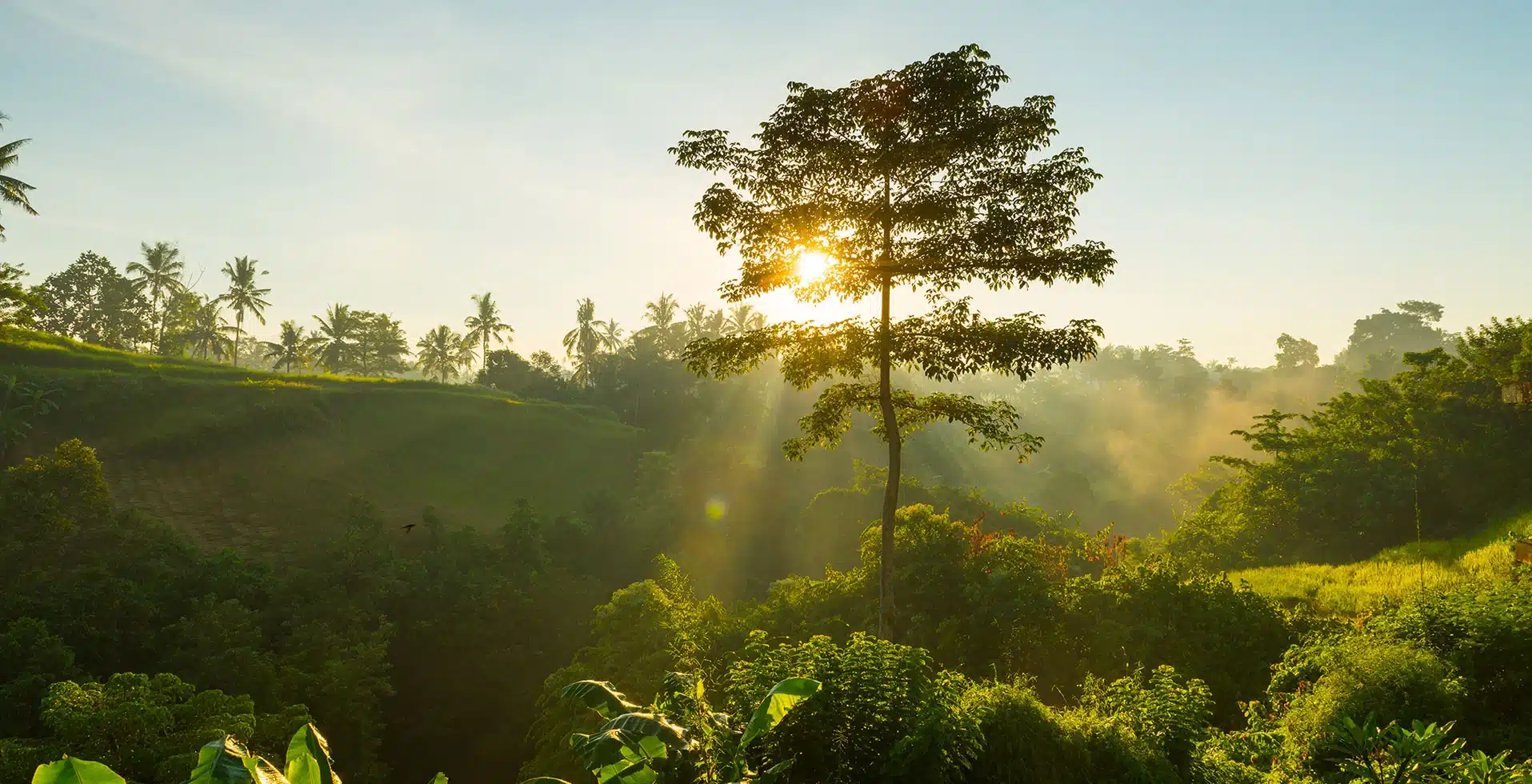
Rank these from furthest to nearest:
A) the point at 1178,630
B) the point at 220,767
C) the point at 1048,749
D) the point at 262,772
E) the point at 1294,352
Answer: the point at 1294,352 → the point at 1178,630 → the point at 1048,749 → the point at 262,772 → the point at 220,767

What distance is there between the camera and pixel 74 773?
96.3 inches

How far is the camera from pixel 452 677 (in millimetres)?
27891

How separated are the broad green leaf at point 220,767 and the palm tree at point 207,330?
91359mm

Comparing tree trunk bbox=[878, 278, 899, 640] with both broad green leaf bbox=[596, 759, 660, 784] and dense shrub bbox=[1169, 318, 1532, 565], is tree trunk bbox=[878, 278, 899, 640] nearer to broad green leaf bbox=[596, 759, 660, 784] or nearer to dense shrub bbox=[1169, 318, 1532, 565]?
broad green leaf bbox=[596, 759, 660, 784]

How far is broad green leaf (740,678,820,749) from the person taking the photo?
4445 mm

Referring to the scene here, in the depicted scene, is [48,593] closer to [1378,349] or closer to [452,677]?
[452,677]

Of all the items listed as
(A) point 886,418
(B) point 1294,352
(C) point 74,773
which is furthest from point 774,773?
→ (B) point 1294,352

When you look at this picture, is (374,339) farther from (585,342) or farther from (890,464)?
(890,464)

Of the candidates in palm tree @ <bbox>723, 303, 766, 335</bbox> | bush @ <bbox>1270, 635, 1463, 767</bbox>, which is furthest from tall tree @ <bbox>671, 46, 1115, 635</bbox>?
palm tree @ <bbox>723, 303, 766, 335</bbox>

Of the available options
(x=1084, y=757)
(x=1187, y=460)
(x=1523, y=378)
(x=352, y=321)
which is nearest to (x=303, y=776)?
(x=1084, y=757)

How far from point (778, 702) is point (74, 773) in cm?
335

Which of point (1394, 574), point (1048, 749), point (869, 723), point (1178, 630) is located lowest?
point (1178, 630)

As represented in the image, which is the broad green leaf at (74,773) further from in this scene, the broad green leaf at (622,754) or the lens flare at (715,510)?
the lens flare at (715,510)

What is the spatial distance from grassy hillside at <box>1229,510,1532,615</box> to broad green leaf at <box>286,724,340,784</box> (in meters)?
15.1
